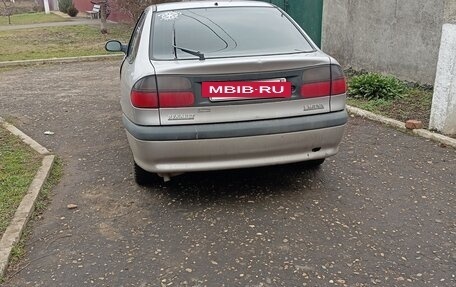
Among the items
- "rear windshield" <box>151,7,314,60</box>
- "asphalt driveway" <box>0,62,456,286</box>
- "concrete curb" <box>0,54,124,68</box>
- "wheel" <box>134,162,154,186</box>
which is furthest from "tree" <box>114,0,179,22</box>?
"wheel" <box>134,162,154,186</box>

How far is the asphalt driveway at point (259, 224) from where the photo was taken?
9.84ft

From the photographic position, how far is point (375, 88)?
702cm

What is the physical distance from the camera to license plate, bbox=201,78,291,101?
348 cm

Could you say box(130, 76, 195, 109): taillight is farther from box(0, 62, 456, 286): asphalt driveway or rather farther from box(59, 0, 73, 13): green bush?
box(59, 0, 73, 13): green bush

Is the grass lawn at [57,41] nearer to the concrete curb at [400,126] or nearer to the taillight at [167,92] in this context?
the concrete curb at [400,126]

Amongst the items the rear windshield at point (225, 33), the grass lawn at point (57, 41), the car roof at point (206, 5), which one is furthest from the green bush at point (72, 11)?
the rear windshield at point (225, 33)

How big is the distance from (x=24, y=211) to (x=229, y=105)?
1.78m

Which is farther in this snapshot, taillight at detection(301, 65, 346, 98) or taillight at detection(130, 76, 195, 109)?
taillight at detection(301, 65, 346, 98)

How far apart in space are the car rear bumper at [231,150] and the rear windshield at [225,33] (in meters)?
0.68

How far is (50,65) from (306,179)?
880 cm

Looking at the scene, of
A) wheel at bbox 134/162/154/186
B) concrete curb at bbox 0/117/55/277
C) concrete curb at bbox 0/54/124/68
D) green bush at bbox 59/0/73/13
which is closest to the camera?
concrete curb at bbox 0/117/55/277

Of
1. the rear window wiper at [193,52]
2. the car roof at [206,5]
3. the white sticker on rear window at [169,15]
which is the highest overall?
the car roof at [206,5]

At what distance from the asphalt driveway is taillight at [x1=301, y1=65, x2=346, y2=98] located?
87 centimetres

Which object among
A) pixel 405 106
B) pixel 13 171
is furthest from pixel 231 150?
pixel 405 106
